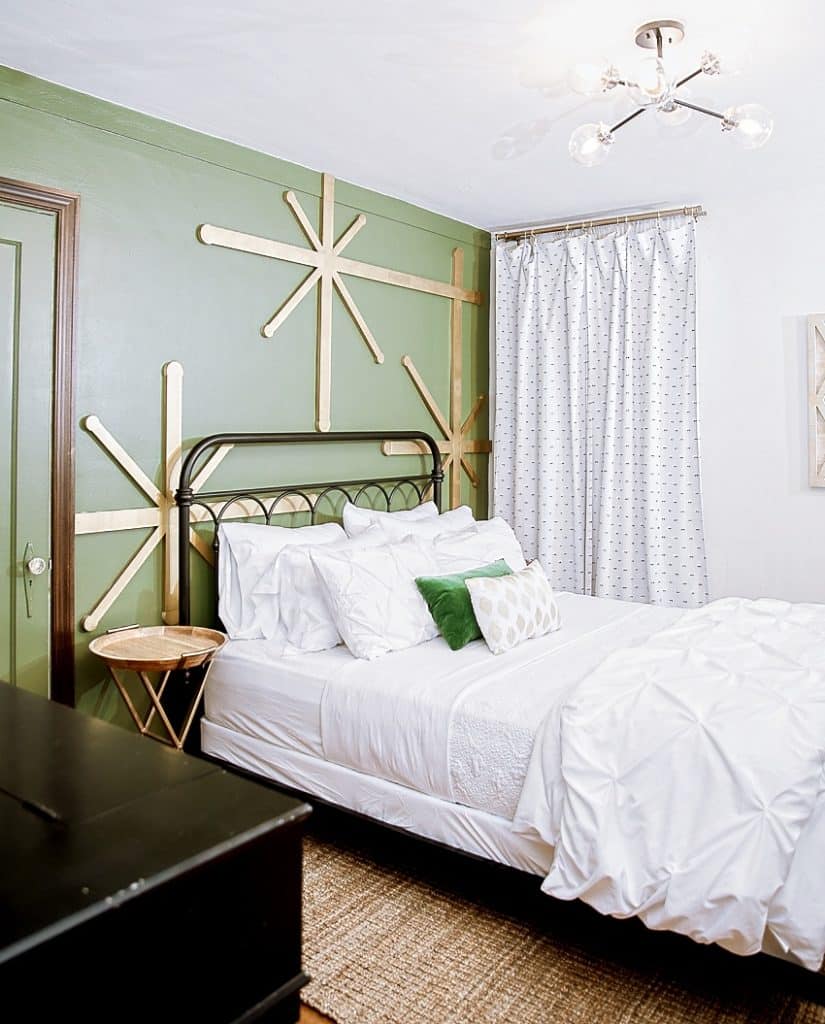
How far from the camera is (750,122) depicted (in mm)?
2605

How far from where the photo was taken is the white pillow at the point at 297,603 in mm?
3230

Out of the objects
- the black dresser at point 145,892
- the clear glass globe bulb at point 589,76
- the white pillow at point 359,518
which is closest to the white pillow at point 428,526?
the white pillow at point 359,518

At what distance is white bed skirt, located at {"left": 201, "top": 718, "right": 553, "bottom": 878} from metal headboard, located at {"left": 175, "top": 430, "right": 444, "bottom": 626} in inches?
21.5

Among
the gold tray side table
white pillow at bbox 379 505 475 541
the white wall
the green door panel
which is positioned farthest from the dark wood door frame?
the white wall

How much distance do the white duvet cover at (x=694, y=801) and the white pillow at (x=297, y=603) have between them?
108cm

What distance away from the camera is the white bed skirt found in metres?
2.44

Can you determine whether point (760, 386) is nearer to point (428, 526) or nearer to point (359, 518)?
point (428, 526)

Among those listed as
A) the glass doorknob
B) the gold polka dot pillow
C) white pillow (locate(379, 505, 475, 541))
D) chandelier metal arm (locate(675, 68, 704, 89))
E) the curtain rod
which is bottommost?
the gold polka dot pillow

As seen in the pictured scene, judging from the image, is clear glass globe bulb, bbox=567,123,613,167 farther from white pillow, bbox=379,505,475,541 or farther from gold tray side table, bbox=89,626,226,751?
gold tray side table, bbox=89,626,226,751

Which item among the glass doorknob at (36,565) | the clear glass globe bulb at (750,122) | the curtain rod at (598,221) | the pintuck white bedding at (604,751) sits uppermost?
the curtain rod at (598,221)

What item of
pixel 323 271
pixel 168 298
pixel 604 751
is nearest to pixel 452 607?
pixel 604 751

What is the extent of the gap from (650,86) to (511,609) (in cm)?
176

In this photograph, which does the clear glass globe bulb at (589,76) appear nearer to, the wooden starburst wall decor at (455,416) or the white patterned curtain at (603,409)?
the white patterned curtain at (603,409)

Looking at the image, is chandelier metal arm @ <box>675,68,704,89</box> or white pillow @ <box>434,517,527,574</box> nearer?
chandelier metal arm @ <box>675,68,704,89</box>
